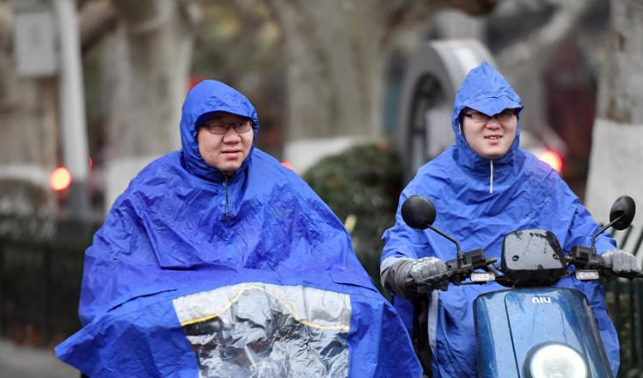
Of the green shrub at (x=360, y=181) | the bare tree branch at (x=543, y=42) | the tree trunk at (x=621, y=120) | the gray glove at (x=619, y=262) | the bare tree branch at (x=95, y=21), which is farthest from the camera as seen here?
the bare tree branch at (x=543, y=42)

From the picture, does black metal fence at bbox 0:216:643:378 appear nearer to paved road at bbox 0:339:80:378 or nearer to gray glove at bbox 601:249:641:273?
paved road at bbox 0:339:80:378

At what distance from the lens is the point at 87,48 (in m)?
19.8

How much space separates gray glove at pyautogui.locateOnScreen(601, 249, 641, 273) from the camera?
475 centimetres

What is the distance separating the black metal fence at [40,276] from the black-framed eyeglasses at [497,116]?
20.2 feet

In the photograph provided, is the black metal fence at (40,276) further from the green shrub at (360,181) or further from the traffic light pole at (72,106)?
the green shrub at (360,181)

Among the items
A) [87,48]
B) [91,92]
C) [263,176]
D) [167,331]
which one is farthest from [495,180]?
[91,92]

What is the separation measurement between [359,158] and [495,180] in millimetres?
6525

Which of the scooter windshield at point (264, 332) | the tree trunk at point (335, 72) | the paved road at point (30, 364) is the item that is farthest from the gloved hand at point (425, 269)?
the tree trunk at point (335, 72)

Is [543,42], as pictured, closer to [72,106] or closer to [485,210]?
[72,106]

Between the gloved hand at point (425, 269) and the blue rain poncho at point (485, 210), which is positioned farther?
the blue rain poncho at point (485, 210)

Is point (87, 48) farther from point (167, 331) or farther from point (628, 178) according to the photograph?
point (167, 331)

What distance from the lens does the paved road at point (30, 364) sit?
10.3 metres

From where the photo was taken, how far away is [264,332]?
4.49 metres

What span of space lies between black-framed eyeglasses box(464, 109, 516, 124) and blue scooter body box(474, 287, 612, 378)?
0.82m
